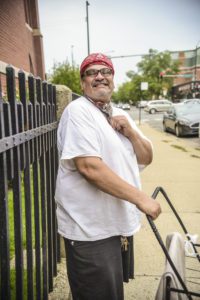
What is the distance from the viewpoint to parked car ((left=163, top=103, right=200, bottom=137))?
1528 centimetres

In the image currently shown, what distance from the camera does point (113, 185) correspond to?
5.51 ft

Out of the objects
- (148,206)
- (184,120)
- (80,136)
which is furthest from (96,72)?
(184,120)

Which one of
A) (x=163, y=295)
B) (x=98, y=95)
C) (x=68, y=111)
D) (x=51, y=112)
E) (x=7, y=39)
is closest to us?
(x=163, y=295)

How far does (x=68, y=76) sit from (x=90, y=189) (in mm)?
21536

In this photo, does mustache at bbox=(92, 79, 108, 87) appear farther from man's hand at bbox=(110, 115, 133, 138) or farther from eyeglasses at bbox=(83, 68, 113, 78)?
man's hand at bbox=(110, 115, 133, 138)

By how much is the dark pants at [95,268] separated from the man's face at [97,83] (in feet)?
2.66

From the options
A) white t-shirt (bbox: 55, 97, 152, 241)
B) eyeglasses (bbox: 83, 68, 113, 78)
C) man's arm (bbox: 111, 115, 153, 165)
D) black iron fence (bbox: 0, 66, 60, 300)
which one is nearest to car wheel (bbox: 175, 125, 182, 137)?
black iron fence (bbox: 0, 66, 60, 300)

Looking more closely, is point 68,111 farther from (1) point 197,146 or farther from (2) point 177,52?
(2) point 177,52

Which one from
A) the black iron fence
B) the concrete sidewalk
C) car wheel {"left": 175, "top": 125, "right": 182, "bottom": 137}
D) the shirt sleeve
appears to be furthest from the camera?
car wheel {"left": 175, "top": 125, "right": 182, "bottom": 137}

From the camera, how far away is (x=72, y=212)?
183 cm

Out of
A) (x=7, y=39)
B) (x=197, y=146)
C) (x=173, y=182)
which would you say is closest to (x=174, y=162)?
(x=173, y=182)

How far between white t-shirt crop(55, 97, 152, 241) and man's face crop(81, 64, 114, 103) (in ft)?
0.29

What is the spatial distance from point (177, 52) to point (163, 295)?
10145 centimetres

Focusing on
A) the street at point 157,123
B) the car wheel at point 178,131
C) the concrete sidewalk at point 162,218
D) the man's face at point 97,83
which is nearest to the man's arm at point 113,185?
the man's face at point 97,83
